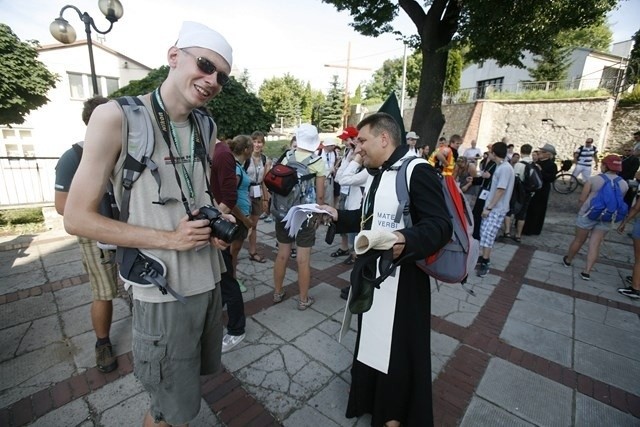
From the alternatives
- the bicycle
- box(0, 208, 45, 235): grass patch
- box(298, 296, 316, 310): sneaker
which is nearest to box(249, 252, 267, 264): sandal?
box(298, 296, 316, 310): sneaker

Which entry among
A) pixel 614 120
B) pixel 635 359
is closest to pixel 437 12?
pixel 635 359

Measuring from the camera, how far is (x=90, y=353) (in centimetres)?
288

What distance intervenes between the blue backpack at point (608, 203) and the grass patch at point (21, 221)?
10086mm

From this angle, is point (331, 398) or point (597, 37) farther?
point (597, 37)

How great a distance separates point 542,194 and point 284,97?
4064 cm

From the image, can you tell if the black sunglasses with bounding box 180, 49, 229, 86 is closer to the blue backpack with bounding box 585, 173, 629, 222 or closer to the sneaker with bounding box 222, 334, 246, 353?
the sneaker with bounding box 222, 334, 246, 353

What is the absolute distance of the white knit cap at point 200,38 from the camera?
4.39 feet

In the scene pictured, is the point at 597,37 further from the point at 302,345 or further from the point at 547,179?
the point at 302,345

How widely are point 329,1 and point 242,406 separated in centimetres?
1242

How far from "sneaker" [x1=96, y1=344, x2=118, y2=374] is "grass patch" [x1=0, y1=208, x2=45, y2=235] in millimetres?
5336

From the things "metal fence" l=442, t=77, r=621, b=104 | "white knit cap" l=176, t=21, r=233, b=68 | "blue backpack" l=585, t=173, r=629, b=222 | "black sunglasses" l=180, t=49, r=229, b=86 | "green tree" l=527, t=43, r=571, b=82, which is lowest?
"blue backpack" l=585, t=173, r=629, b=222

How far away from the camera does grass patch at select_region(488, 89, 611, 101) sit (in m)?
15.6

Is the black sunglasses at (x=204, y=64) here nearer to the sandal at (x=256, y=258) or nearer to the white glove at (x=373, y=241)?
the white glove at (x=373, y=241)

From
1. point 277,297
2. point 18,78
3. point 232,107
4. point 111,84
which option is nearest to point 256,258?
point 277,297
